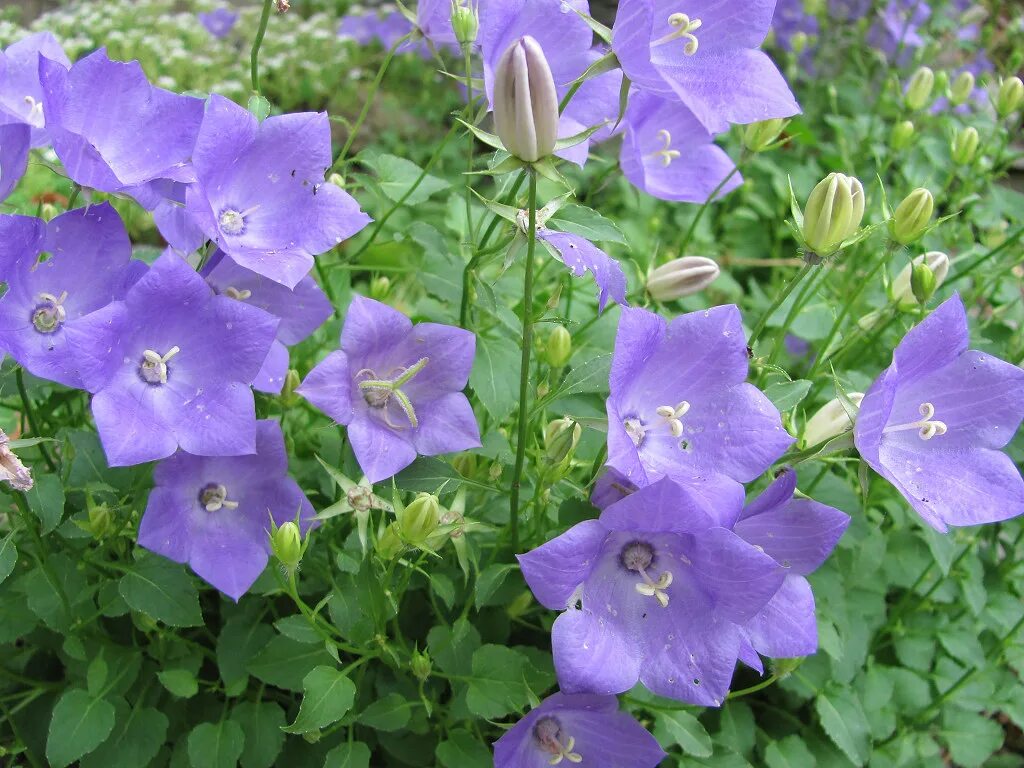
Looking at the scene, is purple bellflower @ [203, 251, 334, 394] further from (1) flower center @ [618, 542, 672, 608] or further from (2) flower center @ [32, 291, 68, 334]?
(1) flower center @ [618, 542, 672, 608]

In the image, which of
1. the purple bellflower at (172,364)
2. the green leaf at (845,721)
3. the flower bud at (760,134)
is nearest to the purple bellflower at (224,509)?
the purple bellflower at (172,364)

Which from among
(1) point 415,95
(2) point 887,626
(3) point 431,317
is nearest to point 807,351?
(2) point 887,626

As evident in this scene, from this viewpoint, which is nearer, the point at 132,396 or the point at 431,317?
the point at 132,396

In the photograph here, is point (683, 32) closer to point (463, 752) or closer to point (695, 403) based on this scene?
point (695, 403)

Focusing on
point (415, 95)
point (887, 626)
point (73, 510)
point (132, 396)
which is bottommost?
point (415, 95)

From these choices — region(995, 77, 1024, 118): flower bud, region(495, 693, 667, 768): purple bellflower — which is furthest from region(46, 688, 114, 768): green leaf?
region(995, 77, 1024, 118): flower bud

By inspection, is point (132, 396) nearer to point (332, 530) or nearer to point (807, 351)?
point (332, 530)

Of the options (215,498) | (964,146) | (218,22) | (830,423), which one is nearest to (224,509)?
(215,498)
